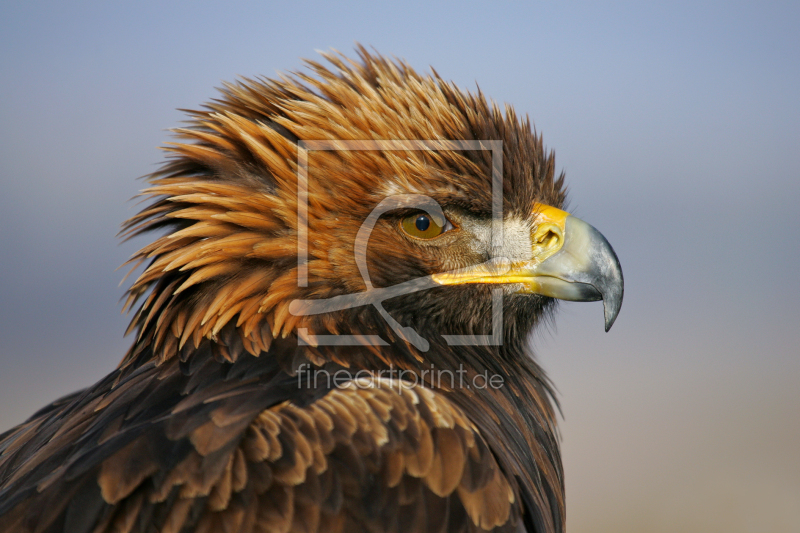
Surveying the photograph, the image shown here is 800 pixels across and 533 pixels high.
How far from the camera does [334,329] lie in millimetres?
2113

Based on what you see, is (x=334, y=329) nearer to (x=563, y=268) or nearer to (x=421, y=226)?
(x=421, y=226)

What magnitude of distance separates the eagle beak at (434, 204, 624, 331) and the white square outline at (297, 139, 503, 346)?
0.08 metres

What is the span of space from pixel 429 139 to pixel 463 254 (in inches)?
15.1

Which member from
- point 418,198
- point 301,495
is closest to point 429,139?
point 418,198

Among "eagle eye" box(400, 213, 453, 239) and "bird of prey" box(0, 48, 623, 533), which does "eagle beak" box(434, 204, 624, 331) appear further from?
"eagle eye" box(400, 213, 453, 239)

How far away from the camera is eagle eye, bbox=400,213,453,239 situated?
225 cm

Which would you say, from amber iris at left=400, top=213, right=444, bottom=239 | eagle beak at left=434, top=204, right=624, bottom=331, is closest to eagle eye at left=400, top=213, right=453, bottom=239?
amber iris at left=400, top=213, right=444, bottom=239

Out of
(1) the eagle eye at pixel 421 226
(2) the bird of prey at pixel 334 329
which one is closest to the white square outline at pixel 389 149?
(2) the bird of prey at pixel 334 329

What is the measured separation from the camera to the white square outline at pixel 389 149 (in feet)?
6.88

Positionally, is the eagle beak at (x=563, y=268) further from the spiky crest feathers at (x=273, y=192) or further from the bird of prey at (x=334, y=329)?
the spiky crest feathers at (x=273, y=192)

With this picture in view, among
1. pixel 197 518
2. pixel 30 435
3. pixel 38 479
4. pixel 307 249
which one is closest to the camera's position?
pixel 197 518

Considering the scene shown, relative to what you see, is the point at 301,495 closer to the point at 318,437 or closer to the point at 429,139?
the point at 318,437

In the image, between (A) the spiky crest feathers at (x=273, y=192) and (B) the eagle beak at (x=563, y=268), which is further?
(B) the eagle beak at (x=563, y=268)

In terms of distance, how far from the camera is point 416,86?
2367mm
